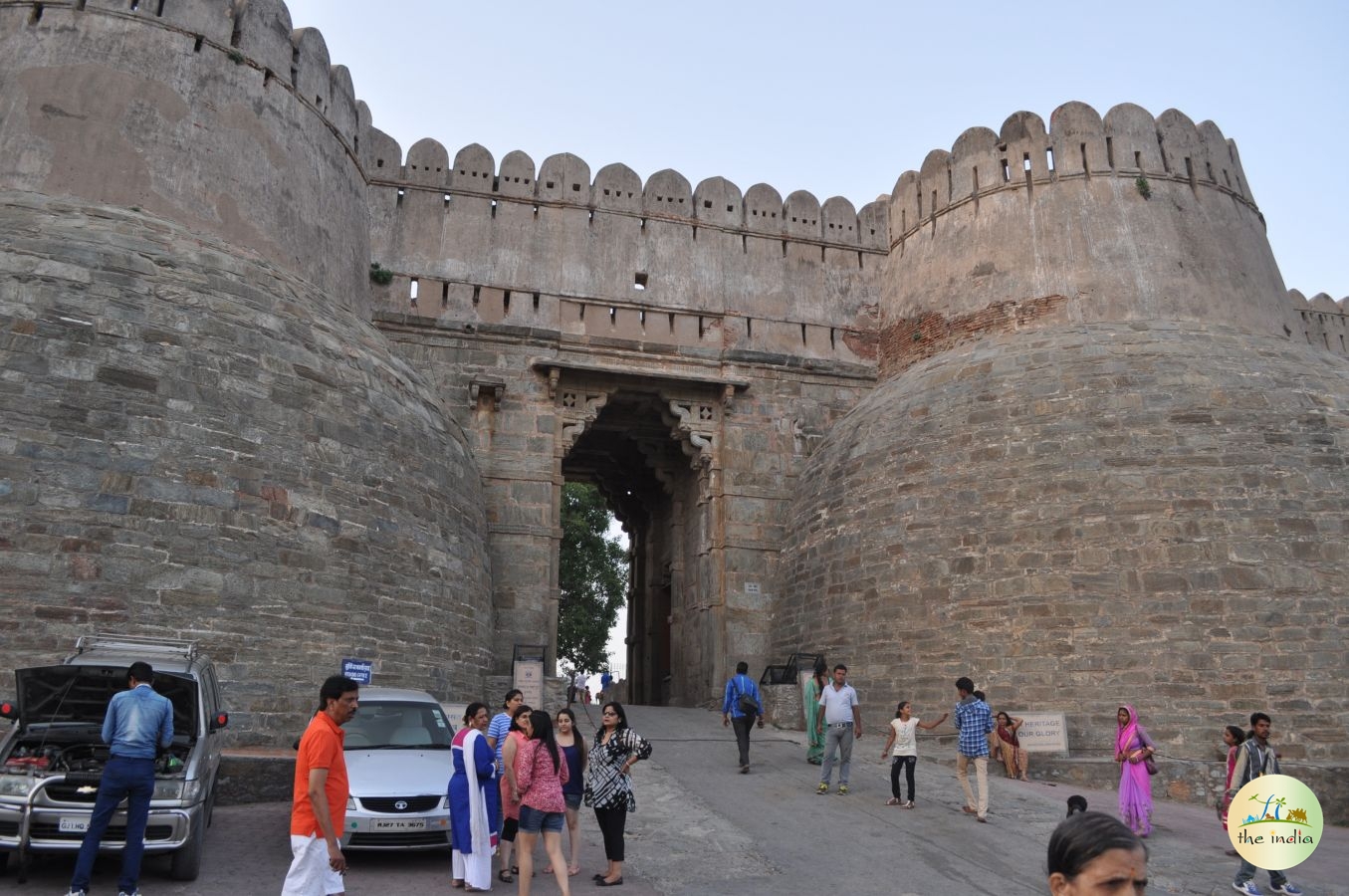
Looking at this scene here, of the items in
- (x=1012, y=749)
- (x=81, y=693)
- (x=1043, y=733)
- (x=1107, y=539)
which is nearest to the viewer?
(x=81, y=693)

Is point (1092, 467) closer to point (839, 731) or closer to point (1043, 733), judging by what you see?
point (1043, 733)

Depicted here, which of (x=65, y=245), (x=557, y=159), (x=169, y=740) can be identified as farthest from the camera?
(x=557, y=159)

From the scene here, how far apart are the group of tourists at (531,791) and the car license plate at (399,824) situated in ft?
1.76

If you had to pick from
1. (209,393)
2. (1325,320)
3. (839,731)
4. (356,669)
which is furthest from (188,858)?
(1325,320)

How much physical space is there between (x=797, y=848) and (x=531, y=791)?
9.08ft

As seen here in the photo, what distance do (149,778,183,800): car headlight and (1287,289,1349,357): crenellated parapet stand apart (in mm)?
21887

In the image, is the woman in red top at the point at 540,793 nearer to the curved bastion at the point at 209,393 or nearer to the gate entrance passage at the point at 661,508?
the curved bastion at the point at 209,393

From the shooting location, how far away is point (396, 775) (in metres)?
6.88

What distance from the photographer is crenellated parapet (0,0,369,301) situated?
457 inches

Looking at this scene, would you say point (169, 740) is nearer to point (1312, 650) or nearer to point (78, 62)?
point (78, 62)

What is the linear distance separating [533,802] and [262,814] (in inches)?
133

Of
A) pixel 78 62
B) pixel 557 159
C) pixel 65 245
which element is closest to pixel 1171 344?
pixel 557 159

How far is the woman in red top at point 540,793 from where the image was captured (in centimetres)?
570

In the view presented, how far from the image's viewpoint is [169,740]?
565cm
